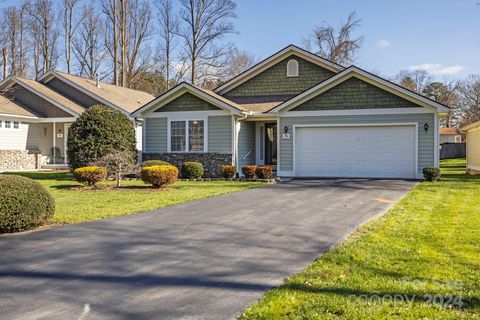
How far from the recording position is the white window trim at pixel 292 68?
829 inches

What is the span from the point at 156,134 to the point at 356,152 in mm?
8707

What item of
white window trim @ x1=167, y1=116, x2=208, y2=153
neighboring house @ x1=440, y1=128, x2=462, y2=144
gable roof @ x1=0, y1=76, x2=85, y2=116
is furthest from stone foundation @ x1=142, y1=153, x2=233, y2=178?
neighboring house @ x1=440, y1=128, x2=462, y2=144

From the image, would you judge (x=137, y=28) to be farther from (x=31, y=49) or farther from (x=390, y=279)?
(x=390, y=279)

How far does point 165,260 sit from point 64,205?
5788mm

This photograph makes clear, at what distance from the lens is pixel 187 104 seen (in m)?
18.9

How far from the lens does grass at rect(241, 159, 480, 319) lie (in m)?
3.78

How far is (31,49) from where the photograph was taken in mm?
37469

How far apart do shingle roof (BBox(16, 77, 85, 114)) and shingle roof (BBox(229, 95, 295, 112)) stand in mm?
8740

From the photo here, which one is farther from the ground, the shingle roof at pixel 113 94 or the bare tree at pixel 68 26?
the bare tree at pixel 68 26

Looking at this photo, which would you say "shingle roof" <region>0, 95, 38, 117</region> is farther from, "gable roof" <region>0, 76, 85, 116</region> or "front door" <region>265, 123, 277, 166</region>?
"front door" <region>265, 123, 277, 166</region>

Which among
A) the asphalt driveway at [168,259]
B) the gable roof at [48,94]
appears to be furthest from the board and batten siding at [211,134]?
the asphalt driveway at [168,259]

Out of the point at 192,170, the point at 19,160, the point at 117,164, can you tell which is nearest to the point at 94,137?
the point at 117,164

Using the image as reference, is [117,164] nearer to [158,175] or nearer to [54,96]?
[158,175]

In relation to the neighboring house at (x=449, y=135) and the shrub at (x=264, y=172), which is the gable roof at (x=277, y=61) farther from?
the neighboring house at (x=449, y=135)
